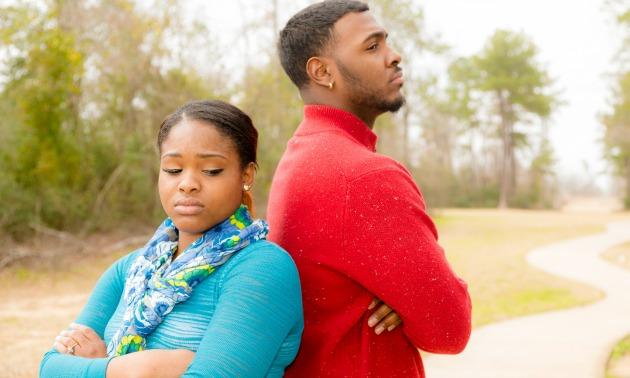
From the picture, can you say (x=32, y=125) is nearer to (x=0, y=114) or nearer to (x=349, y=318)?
(x=0, y=114)

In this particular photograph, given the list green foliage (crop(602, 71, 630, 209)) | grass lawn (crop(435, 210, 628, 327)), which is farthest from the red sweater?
green foliage (crop(602, 71, 630, 209))

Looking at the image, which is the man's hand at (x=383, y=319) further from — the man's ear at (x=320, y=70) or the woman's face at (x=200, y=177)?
the man's ear at (x=320, y=70)

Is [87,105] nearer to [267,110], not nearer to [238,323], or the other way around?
[267,110]

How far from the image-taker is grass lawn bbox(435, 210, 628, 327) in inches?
309

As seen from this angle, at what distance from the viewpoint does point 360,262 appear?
1.62 meters

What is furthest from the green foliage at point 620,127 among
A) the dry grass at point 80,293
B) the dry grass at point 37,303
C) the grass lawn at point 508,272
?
the dry grass at point 37,303

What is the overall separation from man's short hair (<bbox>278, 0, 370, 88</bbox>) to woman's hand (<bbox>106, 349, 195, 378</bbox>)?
913mm

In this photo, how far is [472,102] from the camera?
35531 mm

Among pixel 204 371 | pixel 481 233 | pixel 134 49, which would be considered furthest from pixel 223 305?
pixel 481 233

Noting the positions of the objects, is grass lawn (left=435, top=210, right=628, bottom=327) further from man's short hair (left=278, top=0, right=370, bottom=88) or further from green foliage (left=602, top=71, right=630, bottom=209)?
man's short hair (left=278, top=0, right=370, bottom=88)

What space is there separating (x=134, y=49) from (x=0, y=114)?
301 centimetres

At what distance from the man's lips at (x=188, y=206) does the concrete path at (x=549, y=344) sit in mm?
3663

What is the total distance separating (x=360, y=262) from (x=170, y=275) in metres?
0.48

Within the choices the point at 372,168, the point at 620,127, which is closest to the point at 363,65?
the point at 372,168
